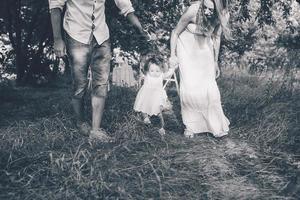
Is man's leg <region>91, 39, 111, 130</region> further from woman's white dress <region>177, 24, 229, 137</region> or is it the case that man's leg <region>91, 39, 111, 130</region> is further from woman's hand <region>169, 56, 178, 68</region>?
woman's white dress <region>177, 24, 229, 137</region>

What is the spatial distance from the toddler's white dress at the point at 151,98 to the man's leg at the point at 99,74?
719 millimetres

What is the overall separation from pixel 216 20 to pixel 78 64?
5.20 ft

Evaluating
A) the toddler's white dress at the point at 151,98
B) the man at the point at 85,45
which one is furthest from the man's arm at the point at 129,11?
the toddler's white dress at the point at 151,98

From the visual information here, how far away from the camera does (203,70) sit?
5188 mm

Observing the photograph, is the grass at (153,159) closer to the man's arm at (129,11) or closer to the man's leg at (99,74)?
the man's leg at (99,74)

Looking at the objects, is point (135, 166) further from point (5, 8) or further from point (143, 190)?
point (5, 8)

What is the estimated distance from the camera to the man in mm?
4566

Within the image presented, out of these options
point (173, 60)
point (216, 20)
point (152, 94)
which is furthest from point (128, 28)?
point (216, 20)

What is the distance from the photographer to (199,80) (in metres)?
5.18

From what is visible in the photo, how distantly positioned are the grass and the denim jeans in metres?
0.50

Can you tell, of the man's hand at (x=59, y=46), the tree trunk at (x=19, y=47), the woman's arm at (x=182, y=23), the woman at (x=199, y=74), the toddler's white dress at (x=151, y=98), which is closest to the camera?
the man's hand at (x=59, y=46)

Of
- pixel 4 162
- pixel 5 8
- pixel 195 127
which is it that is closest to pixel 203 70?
pixel 195 127

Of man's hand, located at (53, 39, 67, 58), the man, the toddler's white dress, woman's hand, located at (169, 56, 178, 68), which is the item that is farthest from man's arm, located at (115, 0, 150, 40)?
the toddler's white dress

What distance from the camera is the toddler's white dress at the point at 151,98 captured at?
559cm
